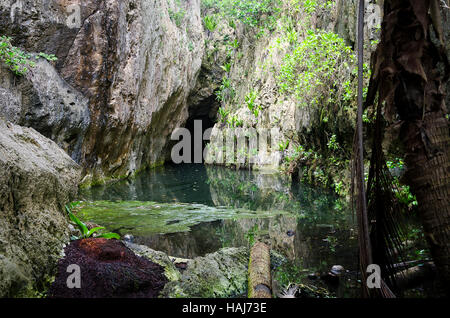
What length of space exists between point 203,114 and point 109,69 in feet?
55.0

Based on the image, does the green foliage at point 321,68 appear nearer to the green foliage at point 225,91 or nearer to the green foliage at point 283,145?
the green foliage at point 283,145

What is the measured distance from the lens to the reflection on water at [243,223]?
499cm

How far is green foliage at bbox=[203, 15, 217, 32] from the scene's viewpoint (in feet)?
81.5

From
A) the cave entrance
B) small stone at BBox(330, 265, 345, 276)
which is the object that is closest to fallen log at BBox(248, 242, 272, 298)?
small stone at BBox(330, 265, 345, 276)

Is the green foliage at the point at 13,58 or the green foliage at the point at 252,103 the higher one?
the green foliage at the point at 252,103

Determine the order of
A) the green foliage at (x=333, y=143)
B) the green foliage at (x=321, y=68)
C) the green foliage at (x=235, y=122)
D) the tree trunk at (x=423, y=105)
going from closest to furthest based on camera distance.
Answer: the tree trunk at (x=423, y=105)
the green foliage at (x=321, y=68)
the green foliage at (x=333, y=143)
the green foliage at (x=235, y=122)

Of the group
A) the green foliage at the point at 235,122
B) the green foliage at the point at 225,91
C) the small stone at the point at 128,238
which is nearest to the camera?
the small stone at the point at 128,238

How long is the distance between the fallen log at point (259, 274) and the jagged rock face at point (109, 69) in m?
6.67

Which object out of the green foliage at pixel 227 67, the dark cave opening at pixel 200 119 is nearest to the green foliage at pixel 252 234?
the green foliage at pixel 227 67

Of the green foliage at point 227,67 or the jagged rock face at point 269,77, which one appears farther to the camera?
the green foliage at point 227,67

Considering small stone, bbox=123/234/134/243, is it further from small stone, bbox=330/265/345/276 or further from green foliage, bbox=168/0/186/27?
green foliage, bbox=168/0/186/27

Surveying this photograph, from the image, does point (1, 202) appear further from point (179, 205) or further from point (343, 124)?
point (343, 124)

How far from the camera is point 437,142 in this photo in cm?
199

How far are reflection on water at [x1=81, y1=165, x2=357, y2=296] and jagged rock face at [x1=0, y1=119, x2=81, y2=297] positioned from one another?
78.1 inches
